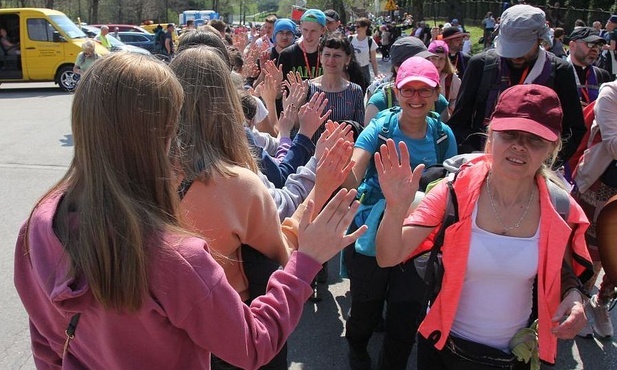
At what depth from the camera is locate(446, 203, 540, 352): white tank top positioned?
2.02 m

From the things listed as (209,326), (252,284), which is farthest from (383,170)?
(209,326)

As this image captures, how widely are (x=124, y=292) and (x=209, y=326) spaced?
0.22 meters

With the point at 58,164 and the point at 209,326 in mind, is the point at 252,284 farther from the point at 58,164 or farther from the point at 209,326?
the point at 58,164

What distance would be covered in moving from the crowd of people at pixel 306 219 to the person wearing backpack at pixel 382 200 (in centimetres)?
1

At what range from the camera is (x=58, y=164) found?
7.63m

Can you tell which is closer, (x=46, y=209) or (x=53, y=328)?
(x=46, y=209)

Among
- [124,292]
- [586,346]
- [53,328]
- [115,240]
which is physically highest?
[115,240]

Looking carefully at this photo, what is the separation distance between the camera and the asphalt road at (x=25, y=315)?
3.40 meters

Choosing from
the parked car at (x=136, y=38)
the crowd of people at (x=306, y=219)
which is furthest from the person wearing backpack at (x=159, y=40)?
the crowd of people at (x=306, y=219)

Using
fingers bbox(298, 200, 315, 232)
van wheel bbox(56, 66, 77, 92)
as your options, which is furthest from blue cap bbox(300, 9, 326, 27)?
van wheel bbox(56, 66, 77, 92)

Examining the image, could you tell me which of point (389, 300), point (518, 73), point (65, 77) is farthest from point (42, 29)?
point (389, 300)

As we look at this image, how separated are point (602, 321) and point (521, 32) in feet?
6.68

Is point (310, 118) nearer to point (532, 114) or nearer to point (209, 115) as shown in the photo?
point (209, 115)

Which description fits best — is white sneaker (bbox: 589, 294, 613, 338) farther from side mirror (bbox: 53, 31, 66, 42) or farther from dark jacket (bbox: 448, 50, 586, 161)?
side mirror (bbox: 53, 31, 66, 42)
